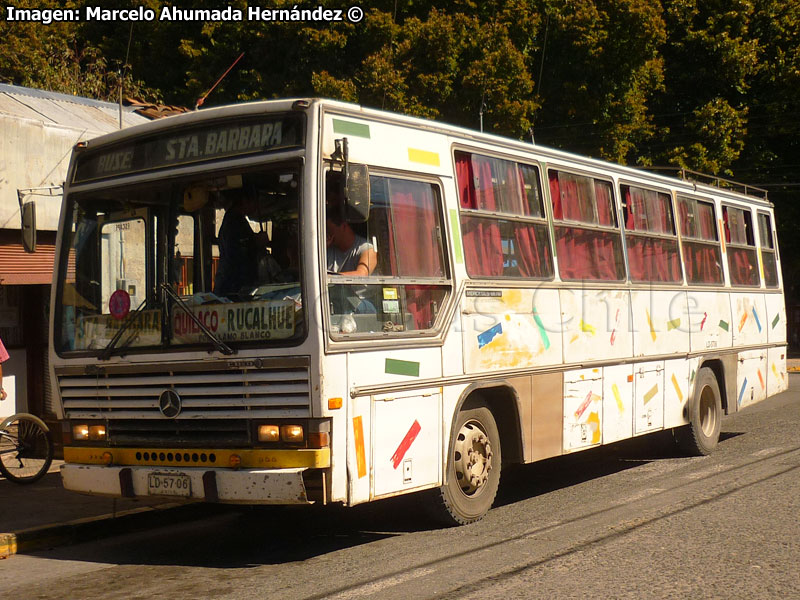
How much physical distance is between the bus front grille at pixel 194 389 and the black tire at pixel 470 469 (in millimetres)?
1626

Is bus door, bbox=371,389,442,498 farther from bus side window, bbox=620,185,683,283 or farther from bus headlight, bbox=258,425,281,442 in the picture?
bus side window, bbox=620,185,683,283

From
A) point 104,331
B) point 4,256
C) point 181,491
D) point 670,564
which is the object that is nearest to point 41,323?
point 4,256

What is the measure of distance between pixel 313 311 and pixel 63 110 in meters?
10.5

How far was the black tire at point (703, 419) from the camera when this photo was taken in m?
11.9

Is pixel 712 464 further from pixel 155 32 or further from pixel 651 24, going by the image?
pixel 155 32

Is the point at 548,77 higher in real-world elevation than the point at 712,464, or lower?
higher

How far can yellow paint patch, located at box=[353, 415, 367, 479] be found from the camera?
6898mm

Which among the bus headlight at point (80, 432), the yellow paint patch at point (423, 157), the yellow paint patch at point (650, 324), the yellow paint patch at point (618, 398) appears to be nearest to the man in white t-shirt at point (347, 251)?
the yellow paint patch at point (423, 157)

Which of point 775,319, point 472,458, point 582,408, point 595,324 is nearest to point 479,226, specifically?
point 472,458

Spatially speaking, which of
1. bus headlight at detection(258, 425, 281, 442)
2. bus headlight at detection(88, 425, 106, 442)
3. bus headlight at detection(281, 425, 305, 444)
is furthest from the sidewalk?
bus headlight at detection(281, 425, 305, 444)

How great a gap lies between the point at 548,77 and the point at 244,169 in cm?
2355

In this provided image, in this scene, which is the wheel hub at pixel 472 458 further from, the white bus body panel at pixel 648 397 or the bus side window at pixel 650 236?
the bus side window at pixel 650 236

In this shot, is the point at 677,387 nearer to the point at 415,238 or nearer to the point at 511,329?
the point at 511,329

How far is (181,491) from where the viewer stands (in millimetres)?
6992
